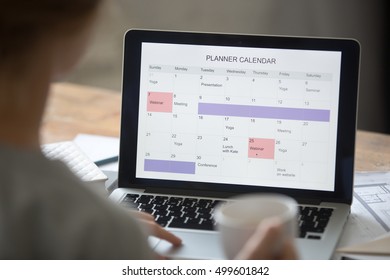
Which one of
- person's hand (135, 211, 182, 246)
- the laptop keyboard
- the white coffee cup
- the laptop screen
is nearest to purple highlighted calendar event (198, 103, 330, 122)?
the laptop screen

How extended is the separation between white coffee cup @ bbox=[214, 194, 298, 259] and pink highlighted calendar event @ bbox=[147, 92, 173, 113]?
0.42 m

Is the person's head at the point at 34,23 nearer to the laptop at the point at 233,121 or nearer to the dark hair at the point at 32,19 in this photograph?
the dark hair at the point at 32,19

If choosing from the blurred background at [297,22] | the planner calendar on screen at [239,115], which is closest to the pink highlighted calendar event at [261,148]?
the planner calendar on screen at [239,115]

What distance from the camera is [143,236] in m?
0.79

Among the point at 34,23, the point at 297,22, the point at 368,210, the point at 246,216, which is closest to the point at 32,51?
the point at 34,23

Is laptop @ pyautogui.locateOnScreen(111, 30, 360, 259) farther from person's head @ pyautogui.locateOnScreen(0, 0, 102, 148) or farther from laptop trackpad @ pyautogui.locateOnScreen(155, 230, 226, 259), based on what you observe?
person's head @ pyautogui.locateOnScreen(0, 0, 102, 148)

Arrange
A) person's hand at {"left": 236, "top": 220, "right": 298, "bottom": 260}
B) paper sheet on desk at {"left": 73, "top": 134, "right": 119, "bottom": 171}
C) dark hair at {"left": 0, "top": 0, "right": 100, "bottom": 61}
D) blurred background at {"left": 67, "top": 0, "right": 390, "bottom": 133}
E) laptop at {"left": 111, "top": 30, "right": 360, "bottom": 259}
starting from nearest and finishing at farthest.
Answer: dark hair at {"left": 0, "top": 0, "right": 100, "bottom": 61} < person's hand at {"left": 236, "top": 220, "right": 298, "bottom": 260} < laptop at {"left": 111, "top": 30, "right": 360, "bottom": 259} < paper sheet on desk at {"left": 73, "top": 134, "right": 119, "bottom": 171} < blurred background at {"left": 67, "top": 0, "right": 390, "bottom": 133}

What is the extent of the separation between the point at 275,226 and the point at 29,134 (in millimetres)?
264

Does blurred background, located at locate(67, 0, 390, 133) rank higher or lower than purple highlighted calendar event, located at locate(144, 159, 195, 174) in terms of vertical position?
higher

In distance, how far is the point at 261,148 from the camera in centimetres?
123

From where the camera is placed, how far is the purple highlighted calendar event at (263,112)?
1.22 m

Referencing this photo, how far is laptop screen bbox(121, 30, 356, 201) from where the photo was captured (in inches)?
47.8

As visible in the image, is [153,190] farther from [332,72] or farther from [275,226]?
[275,226]

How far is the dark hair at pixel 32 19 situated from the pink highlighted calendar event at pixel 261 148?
55 cm
